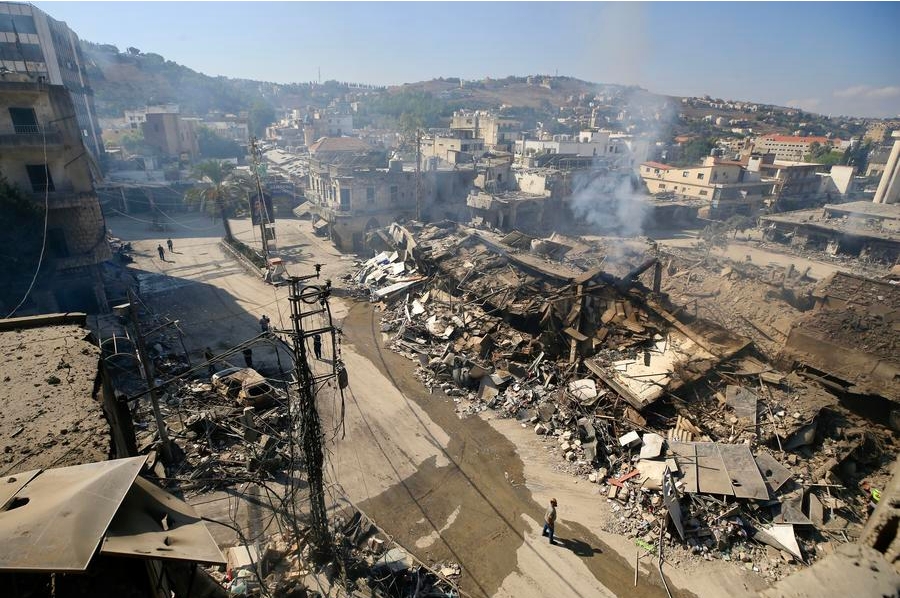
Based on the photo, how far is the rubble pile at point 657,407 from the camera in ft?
33.1

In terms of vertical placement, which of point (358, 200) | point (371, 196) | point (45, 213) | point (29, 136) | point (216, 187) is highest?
point (29, 136)

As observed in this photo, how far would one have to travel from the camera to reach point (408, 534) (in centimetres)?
1016

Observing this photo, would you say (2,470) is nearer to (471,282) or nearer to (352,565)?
(352,565)

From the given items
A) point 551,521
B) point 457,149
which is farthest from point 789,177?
point 551,521

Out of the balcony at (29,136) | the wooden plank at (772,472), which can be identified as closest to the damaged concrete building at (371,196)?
the balcony at (29,136)

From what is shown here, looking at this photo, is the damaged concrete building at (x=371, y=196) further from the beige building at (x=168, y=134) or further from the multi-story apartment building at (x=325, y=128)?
the multi-story apartment building at (x=325, y=128)

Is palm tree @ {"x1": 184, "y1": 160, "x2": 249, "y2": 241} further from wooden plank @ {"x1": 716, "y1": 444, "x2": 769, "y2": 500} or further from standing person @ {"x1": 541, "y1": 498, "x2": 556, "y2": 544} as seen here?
wooden plank @ {"x1": 716, "y1": 444, "x2": 769, "y2": 500}

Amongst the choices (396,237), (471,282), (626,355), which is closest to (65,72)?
(396,237)

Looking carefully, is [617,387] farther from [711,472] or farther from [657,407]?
[711,472]

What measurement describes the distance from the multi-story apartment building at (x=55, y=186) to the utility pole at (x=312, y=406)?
17.8 meters

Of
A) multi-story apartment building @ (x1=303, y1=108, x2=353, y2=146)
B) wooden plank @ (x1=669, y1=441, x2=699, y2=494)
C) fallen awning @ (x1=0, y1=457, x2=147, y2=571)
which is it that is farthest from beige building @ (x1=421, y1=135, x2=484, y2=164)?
fallen awning @ (x1=0, y1=457, x2=147, y2=571)

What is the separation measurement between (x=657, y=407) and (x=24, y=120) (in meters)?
27.1

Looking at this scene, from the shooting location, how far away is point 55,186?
64.4 ft

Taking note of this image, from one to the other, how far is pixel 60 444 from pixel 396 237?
2437 cm
